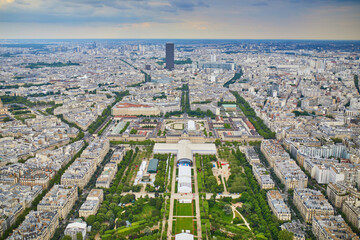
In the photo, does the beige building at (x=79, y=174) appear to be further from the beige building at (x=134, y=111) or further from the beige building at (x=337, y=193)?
the beige building at (x=134, y=111)

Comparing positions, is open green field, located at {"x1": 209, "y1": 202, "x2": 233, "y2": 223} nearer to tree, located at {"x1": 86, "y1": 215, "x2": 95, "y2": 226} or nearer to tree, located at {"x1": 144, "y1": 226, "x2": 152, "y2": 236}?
tree, located at {"x1": 144, "y1": 226, "x2": 152, "y2": 236}

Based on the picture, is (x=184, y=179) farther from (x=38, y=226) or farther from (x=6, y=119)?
(x=6, y=119)

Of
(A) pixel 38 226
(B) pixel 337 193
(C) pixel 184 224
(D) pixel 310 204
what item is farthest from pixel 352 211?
(A) pixel 38 226

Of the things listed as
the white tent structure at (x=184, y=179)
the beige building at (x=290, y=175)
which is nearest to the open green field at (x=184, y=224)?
the white tent structure at (x=184, y=179)

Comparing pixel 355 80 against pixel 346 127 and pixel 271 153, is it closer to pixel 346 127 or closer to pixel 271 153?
pixel 346 127

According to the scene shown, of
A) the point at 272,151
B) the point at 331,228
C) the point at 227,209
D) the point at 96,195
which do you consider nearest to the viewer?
the point at 331,228

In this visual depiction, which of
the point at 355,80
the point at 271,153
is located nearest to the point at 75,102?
the point at 271,153

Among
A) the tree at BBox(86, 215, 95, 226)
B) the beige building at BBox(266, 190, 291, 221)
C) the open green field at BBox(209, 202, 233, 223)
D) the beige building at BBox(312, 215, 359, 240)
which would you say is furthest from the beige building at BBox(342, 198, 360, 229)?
the tree at BBox(86, 215, 95, 226)

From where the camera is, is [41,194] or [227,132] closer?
[41,194]
